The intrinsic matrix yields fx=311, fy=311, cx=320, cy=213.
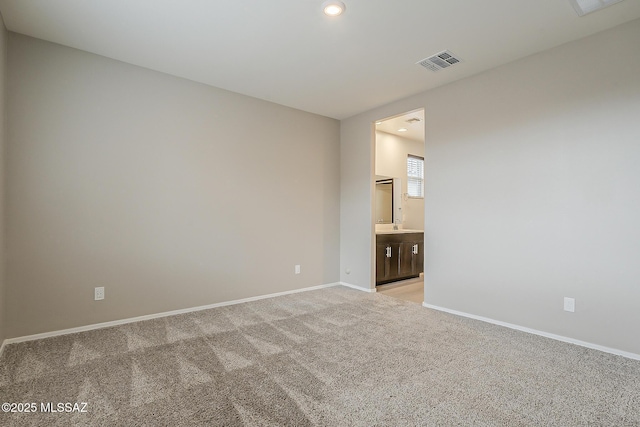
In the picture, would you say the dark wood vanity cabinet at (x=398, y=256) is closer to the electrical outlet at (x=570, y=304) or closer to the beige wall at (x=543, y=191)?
the beige wall at (x=543, y=191)

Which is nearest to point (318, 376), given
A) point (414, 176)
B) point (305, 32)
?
point (305, 32)

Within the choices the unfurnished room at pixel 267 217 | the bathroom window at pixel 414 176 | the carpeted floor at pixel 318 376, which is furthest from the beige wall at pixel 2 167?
the bathroom window at pixel 414 176

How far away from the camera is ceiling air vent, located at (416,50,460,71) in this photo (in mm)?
3055

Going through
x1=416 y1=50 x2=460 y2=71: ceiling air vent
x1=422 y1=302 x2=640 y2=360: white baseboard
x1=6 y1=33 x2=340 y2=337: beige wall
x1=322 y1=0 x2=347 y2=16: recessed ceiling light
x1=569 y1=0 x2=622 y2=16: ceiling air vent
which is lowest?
x1=422 y1=302 x2=640 y2=360: white baseboard

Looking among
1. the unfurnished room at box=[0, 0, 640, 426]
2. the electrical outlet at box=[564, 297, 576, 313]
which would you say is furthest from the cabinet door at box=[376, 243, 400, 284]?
the electrical outlet at box=[564, 297, 576, 313]

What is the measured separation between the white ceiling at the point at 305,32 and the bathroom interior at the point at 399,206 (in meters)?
1.66

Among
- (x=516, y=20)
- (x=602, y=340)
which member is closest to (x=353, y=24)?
(x=516, y=20)

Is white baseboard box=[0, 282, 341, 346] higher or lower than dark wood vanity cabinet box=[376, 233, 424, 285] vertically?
lower

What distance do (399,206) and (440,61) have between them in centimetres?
331

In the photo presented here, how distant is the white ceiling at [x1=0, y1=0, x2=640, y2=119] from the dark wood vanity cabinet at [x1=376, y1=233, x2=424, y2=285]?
251cm

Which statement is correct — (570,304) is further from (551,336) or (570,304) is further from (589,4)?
(589,4)

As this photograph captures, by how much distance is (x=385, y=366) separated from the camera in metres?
2.29

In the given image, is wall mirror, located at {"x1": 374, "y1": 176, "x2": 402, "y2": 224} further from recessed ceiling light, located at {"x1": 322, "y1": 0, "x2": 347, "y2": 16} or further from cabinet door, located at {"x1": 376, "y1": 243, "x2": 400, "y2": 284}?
recessed ceiling light, located at {"x1": 322, "y1": 0, "x2": 347, "y2": 16}

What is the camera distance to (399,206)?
20.2 feet
